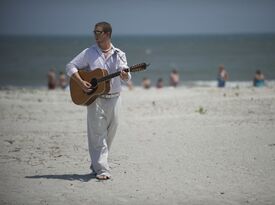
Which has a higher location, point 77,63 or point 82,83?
point 77,63

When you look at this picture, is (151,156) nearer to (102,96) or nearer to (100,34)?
(102,96)

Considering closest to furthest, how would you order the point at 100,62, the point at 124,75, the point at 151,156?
the point at 124,75
the point at 100,62
the point at 151,156

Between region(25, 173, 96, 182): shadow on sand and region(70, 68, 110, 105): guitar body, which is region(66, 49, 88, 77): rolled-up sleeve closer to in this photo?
region(70, 68, 110, 105): guitar body

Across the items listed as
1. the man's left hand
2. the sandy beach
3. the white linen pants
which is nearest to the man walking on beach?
the white linen pants

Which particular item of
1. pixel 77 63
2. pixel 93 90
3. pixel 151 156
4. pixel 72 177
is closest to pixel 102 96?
pixel 93 90

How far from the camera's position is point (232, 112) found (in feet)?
36.2

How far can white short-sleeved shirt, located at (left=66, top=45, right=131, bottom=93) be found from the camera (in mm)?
5906

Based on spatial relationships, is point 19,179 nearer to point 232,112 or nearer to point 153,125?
point 153,125

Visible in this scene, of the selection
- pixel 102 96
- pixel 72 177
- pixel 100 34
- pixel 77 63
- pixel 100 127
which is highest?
pixel 100 34

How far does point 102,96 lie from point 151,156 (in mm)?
1759

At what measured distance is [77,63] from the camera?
19.6 feet

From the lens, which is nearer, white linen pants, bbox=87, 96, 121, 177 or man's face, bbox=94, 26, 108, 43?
man's face, bbox=94, 26, 108, 43

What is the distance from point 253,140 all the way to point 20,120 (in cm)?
535

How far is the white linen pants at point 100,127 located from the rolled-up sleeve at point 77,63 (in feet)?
1.57
